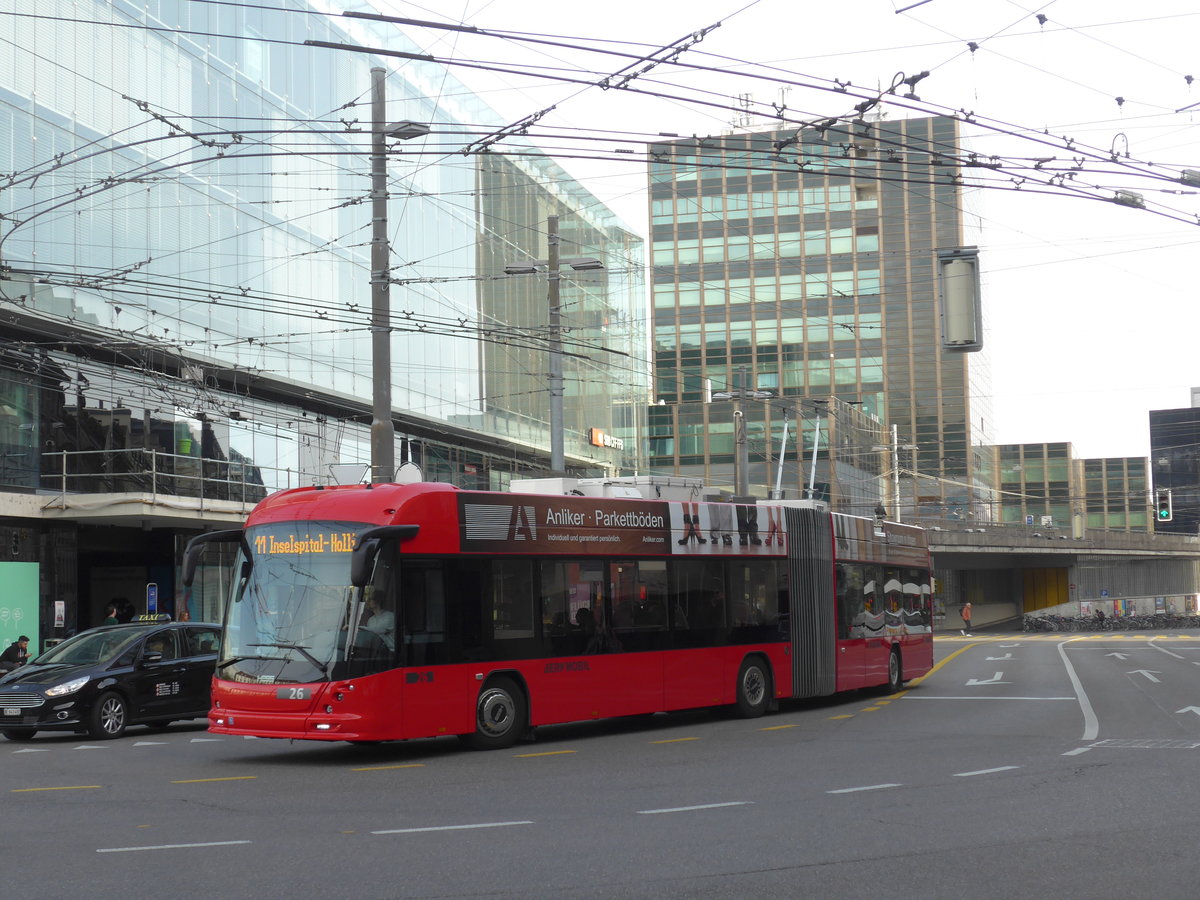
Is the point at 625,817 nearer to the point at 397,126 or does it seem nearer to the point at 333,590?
the point at 333,590

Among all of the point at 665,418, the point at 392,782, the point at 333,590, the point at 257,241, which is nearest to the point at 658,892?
the point at 392,782

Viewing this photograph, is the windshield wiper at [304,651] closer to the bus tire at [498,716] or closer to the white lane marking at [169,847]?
the bus tire at [498,716]

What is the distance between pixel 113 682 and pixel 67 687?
68 cm

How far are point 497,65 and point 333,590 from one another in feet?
18.5

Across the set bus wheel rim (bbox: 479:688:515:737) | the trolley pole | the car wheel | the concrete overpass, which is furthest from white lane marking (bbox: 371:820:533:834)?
the concrete overpass

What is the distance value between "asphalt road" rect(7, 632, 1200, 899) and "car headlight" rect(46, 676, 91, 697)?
0.74m

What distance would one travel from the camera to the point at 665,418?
93188 mm

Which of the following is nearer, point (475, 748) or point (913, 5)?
point (913, 5)

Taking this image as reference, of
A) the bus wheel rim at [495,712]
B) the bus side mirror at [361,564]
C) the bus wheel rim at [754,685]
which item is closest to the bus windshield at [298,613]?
the bus side mirror at [361,564]

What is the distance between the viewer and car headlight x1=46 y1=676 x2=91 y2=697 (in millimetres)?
17841

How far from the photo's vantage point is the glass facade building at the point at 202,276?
1082 inches

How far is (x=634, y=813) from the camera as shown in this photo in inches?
420

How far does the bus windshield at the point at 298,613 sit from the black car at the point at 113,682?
3.56 m

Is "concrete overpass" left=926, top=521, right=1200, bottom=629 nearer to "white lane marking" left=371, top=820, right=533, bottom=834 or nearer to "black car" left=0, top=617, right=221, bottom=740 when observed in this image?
"black car" left=0, top=617, right=221, bottom=740
